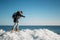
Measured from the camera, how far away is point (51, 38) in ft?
41.5

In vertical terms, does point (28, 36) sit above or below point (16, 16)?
below

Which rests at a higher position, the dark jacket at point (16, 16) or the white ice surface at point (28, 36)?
the dark jacket at point (16, 16)

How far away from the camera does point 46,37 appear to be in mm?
12484

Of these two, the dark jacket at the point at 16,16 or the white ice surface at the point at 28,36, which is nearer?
the white ice surface at the point at 28,36

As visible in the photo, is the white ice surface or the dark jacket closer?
the white ice surface

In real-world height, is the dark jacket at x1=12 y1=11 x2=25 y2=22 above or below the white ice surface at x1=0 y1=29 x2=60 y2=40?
above

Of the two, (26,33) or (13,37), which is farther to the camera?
(26,33)

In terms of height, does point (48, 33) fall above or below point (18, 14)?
below

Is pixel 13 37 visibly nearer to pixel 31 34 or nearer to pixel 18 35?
pixel 18 35

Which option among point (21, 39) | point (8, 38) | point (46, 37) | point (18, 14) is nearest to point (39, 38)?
point (46, 37)

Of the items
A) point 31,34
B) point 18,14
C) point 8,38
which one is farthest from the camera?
point 18,14

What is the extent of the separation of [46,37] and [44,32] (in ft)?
3.72

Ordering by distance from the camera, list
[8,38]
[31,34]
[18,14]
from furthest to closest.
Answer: [18,14] < [31,34] < [8,38]

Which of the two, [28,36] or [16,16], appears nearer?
A: [28,36]
